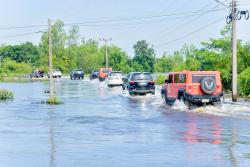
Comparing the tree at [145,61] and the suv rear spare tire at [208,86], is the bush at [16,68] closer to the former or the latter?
the tree at [145,61]

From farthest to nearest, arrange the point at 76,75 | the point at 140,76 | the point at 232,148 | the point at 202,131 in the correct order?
the point at 76,75 < the point at 140,76 < the point at 202,131 < the point at 232,148

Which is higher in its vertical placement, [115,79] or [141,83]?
[141,83]

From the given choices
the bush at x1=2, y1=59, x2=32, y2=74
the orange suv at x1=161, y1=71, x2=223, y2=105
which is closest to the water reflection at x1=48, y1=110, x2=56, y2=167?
the orange suv at x1=161, y1=71, x2=223, y2=105

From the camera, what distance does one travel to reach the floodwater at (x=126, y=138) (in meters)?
14.2

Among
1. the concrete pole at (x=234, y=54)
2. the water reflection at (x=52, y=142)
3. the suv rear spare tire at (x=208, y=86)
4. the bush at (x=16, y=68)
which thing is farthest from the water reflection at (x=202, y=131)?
the bush at (x=16, y=68)

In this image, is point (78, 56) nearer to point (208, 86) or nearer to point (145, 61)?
point (145, 61)

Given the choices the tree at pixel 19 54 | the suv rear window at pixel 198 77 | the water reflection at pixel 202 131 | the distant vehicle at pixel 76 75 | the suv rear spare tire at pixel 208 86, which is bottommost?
the water reflection at pixel 202 131

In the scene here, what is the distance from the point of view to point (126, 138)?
19047 mm

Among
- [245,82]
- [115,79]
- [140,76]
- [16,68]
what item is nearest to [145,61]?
[16,68]

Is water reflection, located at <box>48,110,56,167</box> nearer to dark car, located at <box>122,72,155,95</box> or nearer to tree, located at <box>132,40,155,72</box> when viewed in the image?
dark car, located at <box>122,72,155,95</box>

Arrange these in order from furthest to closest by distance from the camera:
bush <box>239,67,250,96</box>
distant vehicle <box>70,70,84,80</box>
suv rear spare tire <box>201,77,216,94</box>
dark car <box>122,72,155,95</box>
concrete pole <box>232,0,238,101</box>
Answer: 1. distant vehicle <box>70,70,84,80</box>
2. dark car <box>122,72,155,95</box>
3. bush <box>239,67,250,96</box>
4. concrete pole <box>232,0,238,101</box>
5. suv rear spare tire <box>201,77,216,94</box>

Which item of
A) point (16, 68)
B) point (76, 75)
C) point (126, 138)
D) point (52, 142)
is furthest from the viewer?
point (16, 68)

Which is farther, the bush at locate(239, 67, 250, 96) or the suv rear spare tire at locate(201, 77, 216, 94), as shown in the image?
the bush at locate(239, 67, 250, 96)

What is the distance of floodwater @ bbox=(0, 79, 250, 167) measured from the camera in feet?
46.6
